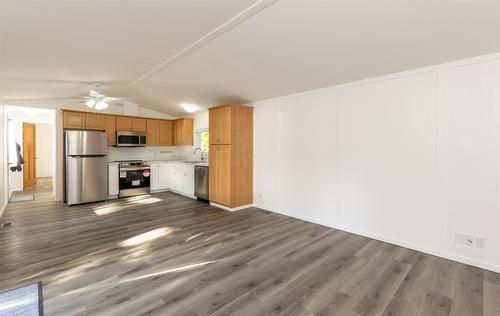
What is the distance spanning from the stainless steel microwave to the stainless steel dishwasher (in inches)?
78.7

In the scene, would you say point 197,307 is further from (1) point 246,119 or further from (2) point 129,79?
(2) point 129,79

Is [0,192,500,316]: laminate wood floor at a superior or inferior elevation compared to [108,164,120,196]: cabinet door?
inferior

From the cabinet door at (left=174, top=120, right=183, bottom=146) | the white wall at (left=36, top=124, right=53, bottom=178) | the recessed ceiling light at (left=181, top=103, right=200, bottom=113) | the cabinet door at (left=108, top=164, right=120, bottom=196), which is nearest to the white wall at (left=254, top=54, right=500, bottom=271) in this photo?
the recessed ceiling light at (left=181, top=103, right=200, bottom=113)

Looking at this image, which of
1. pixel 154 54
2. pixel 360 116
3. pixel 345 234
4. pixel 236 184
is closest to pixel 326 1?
pixel 360 116

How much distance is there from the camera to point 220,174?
195 inches

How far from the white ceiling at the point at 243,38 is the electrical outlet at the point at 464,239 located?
2.04m

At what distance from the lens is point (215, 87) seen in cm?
441

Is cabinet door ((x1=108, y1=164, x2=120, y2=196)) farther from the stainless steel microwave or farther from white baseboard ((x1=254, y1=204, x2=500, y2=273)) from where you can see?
white baseboard ((x1=254, y1=204, x2=500, y2=273))

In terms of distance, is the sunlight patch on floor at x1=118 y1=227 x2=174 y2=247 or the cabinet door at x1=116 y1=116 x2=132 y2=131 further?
the cabinet door at x1=116 y1=116 x2=132 y2=131

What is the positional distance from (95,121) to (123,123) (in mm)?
638

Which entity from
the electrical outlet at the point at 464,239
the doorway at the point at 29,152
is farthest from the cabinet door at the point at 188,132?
the electrical outlet at the point at 464,239

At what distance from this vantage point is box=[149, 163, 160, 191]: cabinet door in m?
6.54

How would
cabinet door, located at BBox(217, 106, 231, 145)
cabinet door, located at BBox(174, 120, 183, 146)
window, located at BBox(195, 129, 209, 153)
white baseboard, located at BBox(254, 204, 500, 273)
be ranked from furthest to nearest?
cabinet door, located at BBox(174, 120, 183, 146)
window, located at BBox(195, 129, 209, 153)
cabinet door, located at BBox(217, 106, 231, 145)
white baseboard, located at BBox(254, 204, 500, 273)

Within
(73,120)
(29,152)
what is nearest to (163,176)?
(73,120)
